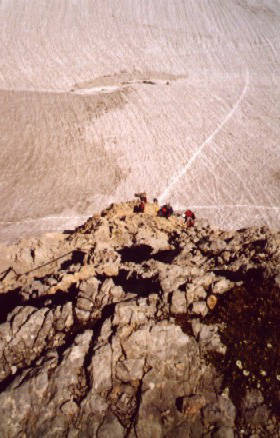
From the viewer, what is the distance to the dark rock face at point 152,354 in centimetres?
474

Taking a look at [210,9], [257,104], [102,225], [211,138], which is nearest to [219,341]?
[102,225]

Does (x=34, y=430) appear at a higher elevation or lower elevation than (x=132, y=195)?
higher

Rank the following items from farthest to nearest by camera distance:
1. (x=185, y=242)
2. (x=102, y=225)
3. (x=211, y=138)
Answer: (x=211, y=138)
(x=102, y=225)
(x=185, y=242)

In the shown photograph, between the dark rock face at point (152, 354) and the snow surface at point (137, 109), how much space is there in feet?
26.5

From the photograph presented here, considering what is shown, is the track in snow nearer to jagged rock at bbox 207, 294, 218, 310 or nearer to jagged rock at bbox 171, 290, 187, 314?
jagged rock at bbox 171, 290, 187, 314

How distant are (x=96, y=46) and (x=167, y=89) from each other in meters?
9.96

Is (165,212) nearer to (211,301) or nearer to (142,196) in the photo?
(142,196)

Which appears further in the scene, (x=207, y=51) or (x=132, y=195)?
(x=207, y=51)

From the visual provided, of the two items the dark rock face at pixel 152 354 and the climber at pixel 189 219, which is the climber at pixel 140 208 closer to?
the climber at pixel 189 219

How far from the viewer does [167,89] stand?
25453 mm

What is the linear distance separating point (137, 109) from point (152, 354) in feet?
66.1

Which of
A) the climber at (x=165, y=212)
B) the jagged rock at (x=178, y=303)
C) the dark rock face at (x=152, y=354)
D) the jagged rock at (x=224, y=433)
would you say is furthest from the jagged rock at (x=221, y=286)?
the climber at (x=165, y=212)

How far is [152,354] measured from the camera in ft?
17.6

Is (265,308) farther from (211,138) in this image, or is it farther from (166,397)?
(211,138)
